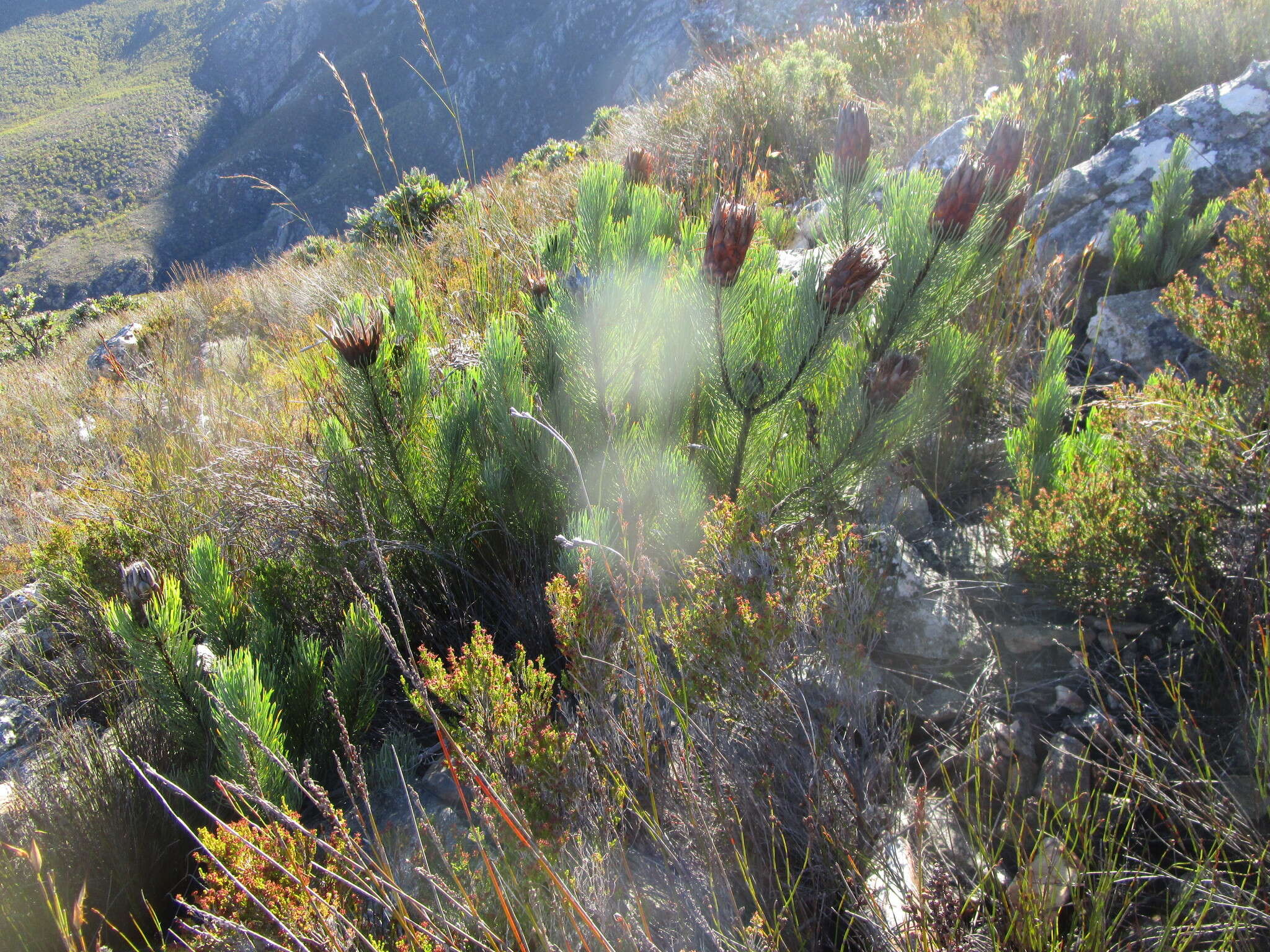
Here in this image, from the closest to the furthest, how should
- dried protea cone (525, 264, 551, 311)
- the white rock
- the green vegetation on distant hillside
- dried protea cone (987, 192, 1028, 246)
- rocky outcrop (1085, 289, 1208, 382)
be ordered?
the white rock
dried protea cone (987, 192, 1028, 246)
dried protea cone (525, 264, 551, 311)
rocky outcrop (1085, 289, 1208, 382)
the green vegetation on distant hillside

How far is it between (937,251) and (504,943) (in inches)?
63.2

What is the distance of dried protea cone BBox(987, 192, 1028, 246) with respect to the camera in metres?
1.55

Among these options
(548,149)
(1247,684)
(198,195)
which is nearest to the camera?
(1247,684)

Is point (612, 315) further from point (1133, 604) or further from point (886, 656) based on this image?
point (1133, 604)

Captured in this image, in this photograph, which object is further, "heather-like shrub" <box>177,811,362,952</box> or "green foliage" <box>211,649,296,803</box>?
"green foliage" <box>211,649,296,803</box>

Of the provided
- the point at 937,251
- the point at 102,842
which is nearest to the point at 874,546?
the point at 937,251

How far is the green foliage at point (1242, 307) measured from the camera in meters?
1.75

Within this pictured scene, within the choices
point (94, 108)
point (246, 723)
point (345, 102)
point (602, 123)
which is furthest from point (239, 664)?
point (94, 108)

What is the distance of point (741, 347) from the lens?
1.62 metres

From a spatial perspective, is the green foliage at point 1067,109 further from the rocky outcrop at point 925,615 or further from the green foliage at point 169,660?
the green foliage at point 169,660

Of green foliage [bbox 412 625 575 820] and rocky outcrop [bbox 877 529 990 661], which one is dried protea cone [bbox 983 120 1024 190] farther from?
green foliage [bbox 412 625 575 820]

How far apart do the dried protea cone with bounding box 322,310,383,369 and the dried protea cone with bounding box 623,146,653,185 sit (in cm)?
101

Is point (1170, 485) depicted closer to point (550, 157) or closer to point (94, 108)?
point (550, 157)

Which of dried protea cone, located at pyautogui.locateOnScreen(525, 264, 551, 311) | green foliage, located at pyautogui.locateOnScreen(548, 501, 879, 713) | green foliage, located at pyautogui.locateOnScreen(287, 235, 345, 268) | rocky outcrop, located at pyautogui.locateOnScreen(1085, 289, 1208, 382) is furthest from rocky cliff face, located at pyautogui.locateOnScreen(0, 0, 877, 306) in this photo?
green foliage, located at pyautogui.locateOnScreen(548, 501, 879, 713)
